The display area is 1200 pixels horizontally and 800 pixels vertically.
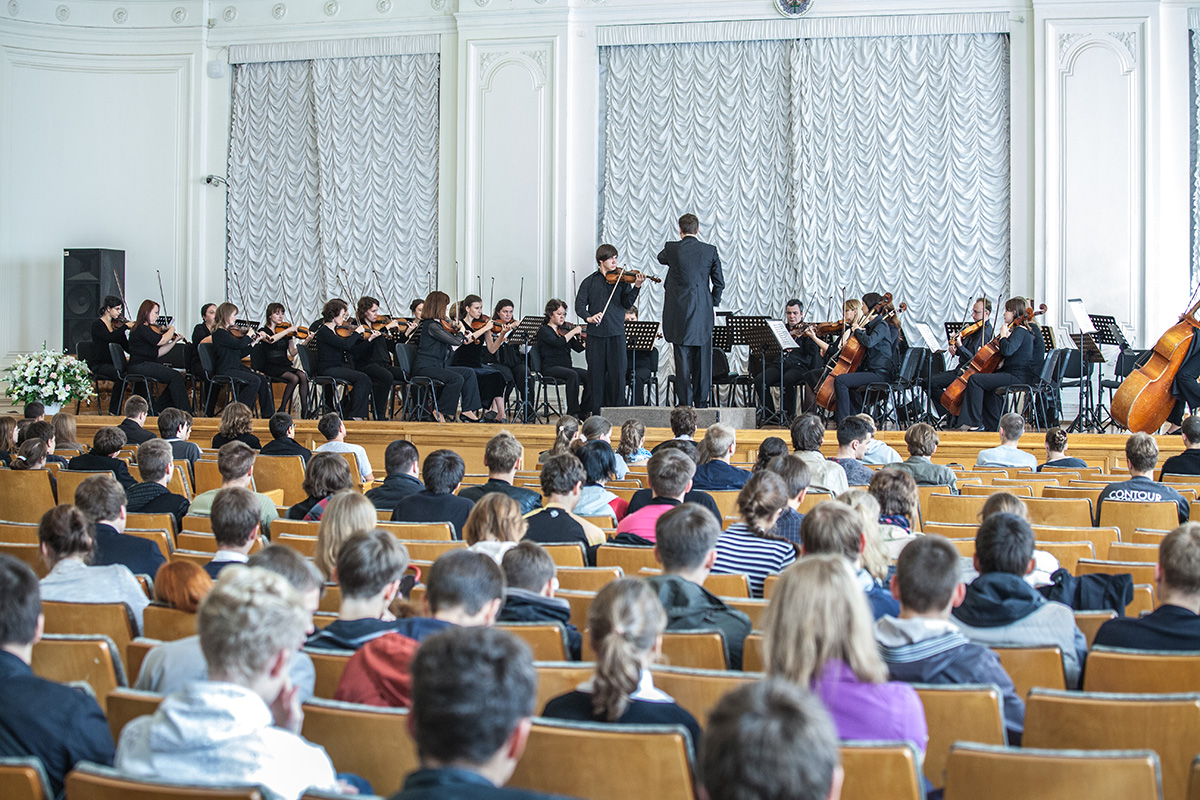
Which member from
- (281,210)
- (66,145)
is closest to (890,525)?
(281,210)

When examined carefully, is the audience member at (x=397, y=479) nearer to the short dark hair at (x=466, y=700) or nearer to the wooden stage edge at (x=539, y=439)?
the wooden stage edge at (x=539, y=439)

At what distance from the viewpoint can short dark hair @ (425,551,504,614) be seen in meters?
2.47

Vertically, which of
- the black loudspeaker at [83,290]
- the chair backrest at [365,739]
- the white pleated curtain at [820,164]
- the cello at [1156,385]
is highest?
the white pleated curtain at [820,164]

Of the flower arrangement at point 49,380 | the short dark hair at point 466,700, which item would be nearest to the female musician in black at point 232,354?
the flower arrangement at point 49,380

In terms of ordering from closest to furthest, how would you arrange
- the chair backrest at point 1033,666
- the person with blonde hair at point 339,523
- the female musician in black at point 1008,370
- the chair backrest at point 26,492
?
1. the chair backrest at point 1033,666
2. the person with blonde hair at point 339,523
3. the chair backrest at point 26,492
4. the female musician in black at point 1008,370

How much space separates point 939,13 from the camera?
37.5ft

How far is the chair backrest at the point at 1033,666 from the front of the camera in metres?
2.59

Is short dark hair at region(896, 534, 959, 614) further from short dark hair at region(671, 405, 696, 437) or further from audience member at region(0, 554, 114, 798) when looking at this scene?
short dark hair at region(671, 405, 696, 437)

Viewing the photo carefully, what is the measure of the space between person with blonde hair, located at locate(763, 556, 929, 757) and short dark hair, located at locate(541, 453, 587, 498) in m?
2.33

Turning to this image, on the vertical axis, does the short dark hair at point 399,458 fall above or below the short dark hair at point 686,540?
above

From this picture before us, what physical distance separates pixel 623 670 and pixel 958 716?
683mm

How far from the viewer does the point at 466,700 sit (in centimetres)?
159

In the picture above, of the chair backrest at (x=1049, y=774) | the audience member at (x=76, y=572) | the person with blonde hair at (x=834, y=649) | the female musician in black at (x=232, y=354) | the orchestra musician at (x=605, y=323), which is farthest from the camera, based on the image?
the female musician in black at (x=232, y=354)

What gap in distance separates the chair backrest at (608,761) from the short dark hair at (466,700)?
272 millimetres
